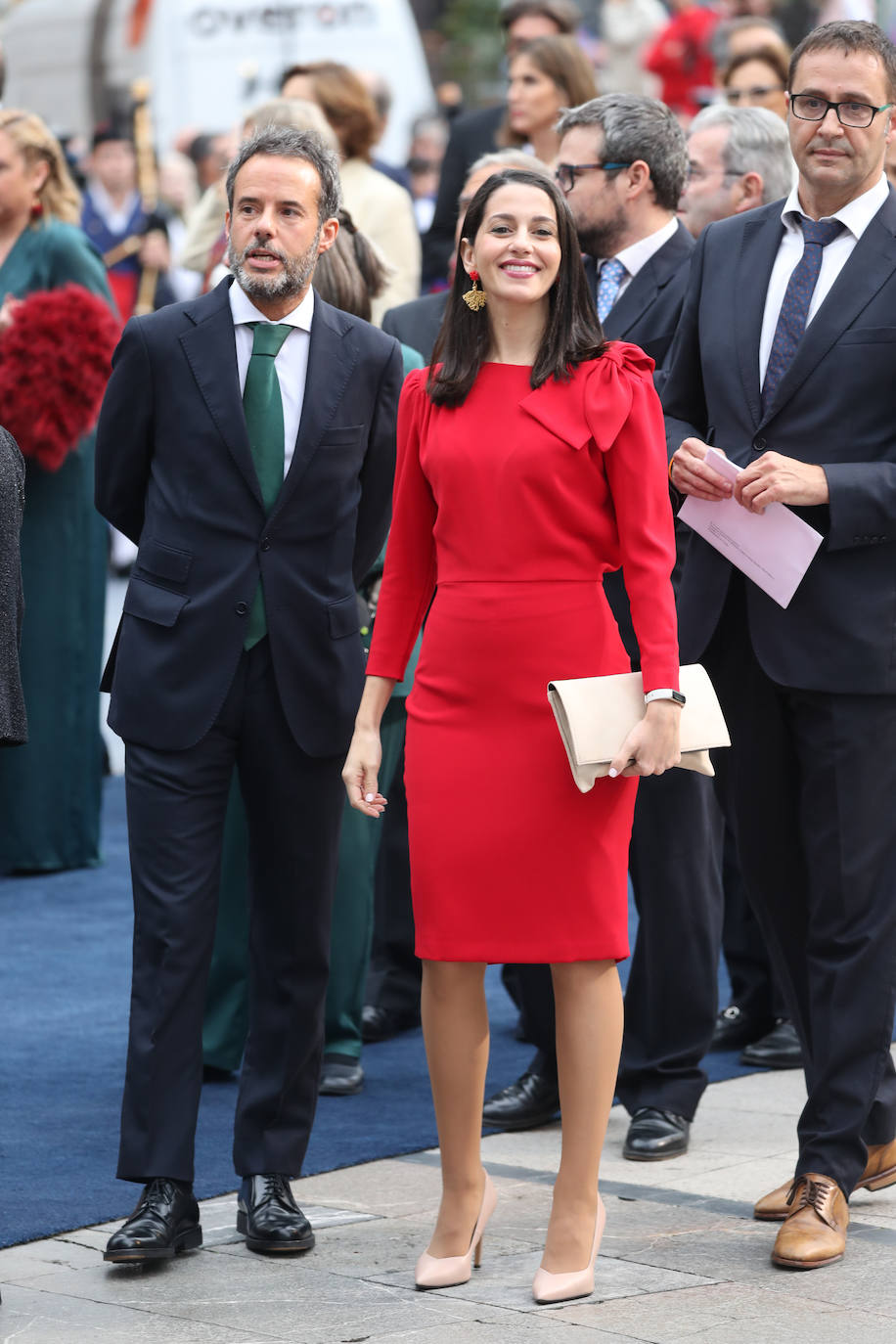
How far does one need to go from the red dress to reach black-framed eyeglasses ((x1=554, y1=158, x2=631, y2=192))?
151 centimetres

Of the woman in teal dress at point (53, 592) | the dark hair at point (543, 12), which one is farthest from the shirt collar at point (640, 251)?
the dark hair at point (543, 12)

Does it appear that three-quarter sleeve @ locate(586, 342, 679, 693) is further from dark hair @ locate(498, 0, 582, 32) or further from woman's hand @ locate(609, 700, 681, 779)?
dark hair @ locate(498, 0, 582, 32)

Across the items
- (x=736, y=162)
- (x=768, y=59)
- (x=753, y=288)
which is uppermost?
(x=768, y=59)

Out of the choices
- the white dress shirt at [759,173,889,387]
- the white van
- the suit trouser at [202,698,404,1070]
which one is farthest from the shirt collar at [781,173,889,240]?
the white van

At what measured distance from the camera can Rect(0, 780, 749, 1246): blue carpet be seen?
486cm

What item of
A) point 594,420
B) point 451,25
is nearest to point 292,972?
→ point 594,420

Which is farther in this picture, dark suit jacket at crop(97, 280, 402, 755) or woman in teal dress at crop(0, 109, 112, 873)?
woman in teal dress at crop(0, 109, 112, 873)

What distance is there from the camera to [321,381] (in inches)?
180

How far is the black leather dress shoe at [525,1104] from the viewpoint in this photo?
540 cm

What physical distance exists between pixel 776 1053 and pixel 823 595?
1983mm

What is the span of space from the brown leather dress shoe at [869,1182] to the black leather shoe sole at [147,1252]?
1.14 m

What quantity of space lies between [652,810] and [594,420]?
1.42 meters

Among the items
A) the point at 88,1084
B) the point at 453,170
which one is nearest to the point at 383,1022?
the point at 88,1084

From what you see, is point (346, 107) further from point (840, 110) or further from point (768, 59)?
point (840, 110)
